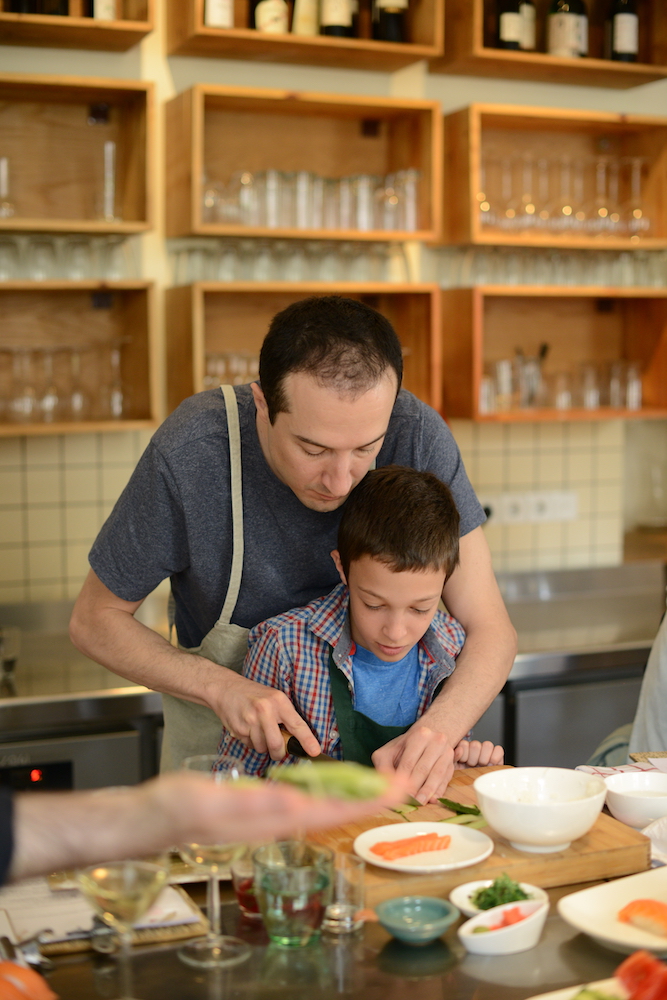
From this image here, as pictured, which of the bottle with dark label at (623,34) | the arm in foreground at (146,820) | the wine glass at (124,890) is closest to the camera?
the arm in foreground at (146,820)

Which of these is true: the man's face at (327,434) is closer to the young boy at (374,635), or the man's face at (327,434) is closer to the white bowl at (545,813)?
the young boy at (374,635)

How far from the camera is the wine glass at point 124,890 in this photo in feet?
3.17

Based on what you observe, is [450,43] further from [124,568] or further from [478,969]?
[478,969]

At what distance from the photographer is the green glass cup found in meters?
1.07

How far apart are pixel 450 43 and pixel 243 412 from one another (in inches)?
78.9

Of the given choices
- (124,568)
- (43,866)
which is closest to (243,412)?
(124,568)

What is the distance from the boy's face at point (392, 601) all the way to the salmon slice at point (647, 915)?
596mm

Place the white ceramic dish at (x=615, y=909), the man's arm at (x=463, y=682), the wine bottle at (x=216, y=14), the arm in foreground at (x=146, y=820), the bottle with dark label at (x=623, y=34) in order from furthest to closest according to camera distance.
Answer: the bottle with dark label at (x=623, y=34)
the wine bottle at (x=216, y=14)
the man's arm at (x=463, y=682)
the white ceramic dish at (x=615, y=909)
the arm in foreground at (x=146, y=820)

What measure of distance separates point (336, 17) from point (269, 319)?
0.87 m

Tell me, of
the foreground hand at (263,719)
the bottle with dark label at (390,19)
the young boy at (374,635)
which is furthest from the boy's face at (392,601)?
the bottle with dark label at (390,19)

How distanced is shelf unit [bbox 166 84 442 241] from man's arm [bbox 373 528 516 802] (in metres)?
1.48

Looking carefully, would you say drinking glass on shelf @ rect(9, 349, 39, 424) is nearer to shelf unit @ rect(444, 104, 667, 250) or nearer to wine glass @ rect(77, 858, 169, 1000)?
shelf unit @ rect(444, 104, 667, 250)

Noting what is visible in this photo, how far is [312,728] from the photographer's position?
1.72 meters

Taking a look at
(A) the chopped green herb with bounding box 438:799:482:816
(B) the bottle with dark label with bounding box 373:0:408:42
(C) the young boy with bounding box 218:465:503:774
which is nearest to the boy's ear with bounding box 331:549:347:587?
(C) the young boy with bounding box 218:465:503:774
